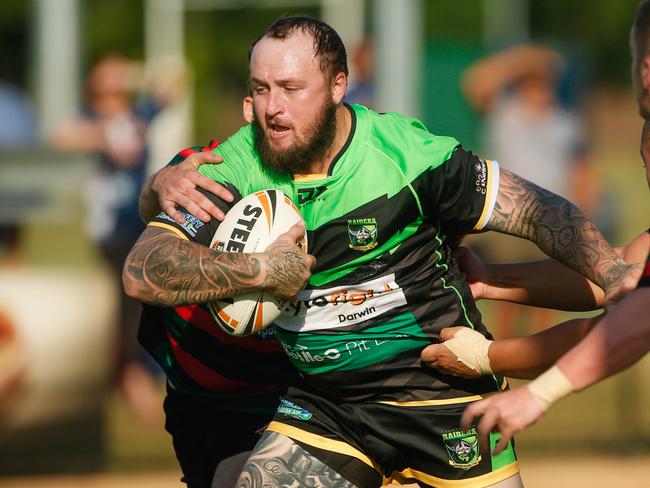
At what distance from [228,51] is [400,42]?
23911 millimetres

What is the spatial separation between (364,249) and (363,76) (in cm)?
759

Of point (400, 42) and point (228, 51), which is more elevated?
point (400, 42)

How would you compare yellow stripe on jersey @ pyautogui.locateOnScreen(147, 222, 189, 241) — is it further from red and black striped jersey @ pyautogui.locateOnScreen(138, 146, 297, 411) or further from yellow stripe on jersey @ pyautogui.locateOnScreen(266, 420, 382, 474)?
yellow stripe on jersey @ pyautogui.locateOnScreen(266, 420, 382, 474)

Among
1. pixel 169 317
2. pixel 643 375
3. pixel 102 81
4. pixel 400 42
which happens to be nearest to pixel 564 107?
pixel 400 42

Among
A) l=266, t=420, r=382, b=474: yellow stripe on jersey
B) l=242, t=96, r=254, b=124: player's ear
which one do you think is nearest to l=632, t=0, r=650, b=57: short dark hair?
l=242, t=96, r=254, b=124: player's ear

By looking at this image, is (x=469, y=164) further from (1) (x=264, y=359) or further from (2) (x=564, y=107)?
(2) (x=564, y=107)

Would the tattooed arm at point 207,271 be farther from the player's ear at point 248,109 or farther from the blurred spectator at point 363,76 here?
the blurred spectator at point 363,76

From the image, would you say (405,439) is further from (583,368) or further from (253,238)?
(583,368)

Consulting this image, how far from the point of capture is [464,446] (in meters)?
4.66

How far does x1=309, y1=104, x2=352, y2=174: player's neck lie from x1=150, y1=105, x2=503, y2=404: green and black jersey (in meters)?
0.03

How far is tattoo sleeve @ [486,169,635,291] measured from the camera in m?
4.43

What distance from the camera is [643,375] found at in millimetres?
11617

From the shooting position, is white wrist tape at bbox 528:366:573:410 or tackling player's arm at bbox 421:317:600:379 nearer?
white wrist tape at bbox 528:366:573:410

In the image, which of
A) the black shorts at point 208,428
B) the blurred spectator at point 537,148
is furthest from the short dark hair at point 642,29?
the blurred spectator at point 537,148
